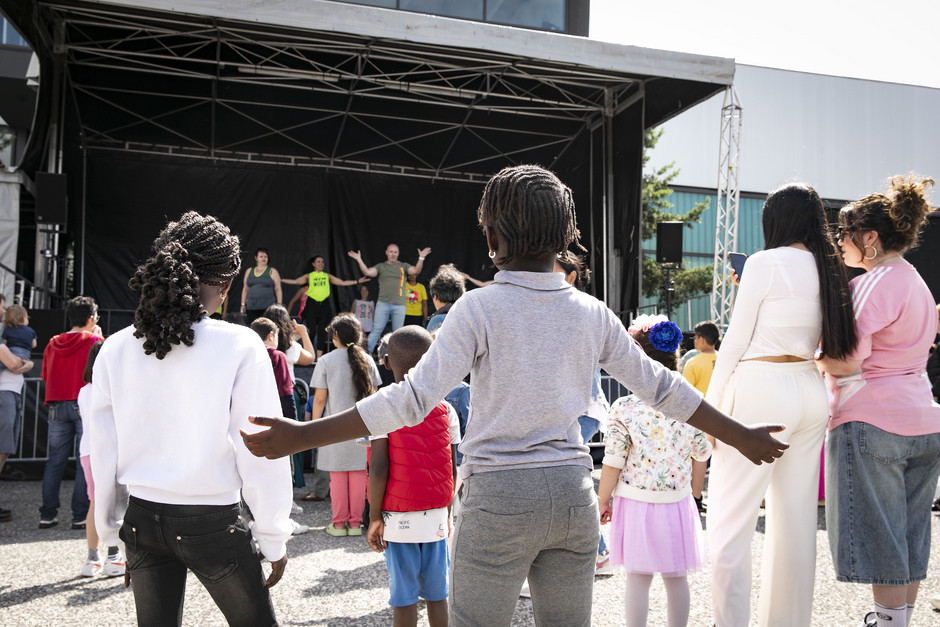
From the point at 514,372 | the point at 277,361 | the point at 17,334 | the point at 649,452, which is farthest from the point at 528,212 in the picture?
the point at 17,334

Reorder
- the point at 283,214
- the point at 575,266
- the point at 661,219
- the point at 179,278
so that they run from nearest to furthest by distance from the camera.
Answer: the point at 179,278 < the point at 575,266 < the point at 283,214 < the point at 661,219

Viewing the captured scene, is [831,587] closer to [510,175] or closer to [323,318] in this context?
[510,175]

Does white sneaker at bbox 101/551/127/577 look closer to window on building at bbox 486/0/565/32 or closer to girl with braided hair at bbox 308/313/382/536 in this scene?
girl with braided hair at bbox 308/313/382/536

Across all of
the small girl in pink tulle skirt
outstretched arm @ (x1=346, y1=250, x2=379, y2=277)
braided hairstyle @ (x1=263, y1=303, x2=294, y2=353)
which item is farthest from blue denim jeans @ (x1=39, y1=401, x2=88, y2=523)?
outstretched arm @ (x1=346, y1=250, x2=379, y2=277)

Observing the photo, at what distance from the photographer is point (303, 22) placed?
8617 millimetres

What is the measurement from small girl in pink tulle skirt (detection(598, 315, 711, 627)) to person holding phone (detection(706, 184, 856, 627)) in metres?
0.14

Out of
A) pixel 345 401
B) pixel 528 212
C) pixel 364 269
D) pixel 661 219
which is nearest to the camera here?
pixel 528 212

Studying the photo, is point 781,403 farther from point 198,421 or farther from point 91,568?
point 91,568

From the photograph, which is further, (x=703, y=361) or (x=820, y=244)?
(x=703, y=361)

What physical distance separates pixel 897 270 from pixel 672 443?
1.13 metres

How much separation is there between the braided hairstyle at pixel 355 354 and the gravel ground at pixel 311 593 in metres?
1.12

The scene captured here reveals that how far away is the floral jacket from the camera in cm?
311

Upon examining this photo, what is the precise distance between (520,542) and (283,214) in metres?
13.2

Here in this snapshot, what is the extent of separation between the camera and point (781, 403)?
9.26ft
